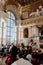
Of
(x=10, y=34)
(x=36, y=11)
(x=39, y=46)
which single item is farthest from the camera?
(x=10, y=34)

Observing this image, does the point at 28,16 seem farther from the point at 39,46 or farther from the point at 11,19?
the point at 39,46

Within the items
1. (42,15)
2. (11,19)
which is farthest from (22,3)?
(42,15)

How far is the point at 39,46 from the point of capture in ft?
38.6

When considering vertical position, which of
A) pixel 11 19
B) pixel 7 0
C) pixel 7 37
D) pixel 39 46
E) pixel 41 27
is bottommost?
pixel 39 46

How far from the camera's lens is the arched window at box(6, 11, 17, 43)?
44.1 ft

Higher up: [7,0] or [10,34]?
[7,0]

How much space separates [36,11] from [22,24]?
2111 millimetres

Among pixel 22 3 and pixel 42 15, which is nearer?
pixel 42 15

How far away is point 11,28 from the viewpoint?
13922 millimetres

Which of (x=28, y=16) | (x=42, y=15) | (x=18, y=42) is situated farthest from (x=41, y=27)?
(x=18, y=42)

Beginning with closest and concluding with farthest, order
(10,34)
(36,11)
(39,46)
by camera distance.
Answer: (39,46) < (36,11) < (10,34)

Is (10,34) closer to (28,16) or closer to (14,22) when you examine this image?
(14,22)

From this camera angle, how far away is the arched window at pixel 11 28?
13454 millimetres

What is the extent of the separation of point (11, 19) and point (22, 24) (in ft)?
4.38
